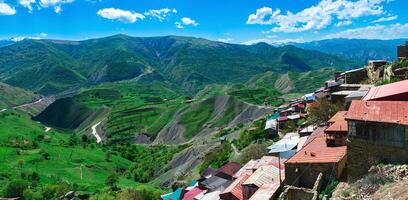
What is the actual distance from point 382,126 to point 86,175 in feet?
390

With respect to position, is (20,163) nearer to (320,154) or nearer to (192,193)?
(192,193)

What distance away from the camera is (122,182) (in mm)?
114000

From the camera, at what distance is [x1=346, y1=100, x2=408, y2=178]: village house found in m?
22.6

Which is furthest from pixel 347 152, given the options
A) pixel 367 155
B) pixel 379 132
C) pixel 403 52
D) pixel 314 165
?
pixel 403 52

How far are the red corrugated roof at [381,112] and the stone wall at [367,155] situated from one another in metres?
1.41

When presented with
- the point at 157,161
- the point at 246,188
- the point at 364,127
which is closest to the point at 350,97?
the point at 246,188

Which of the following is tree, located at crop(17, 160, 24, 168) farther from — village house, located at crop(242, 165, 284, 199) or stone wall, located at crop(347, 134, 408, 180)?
stone wall, located at crop(347, 134, 408, 180)

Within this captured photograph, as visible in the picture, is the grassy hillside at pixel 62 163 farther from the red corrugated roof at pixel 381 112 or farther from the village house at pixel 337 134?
the red corrugated roof at pixel 381 112

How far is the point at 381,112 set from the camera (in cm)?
2392

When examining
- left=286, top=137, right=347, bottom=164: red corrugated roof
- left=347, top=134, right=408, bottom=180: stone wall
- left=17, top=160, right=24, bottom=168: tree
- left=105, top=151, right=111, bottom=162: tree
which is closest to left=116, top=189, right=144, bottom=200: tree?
left=286, top=137, right=347, bottom=164: red corrugated roof

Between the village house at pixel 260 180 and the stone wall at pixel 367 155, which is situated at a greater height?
the stone wall at pixel 367 155

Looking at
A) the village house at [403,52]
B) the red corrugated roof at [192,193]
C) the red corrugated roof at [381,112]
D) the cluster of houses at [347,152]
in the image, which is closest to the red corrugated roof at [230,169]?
the red corrugated roof at [192,193]

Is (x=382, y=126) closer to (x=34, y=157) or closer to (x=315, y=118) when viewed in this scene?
(x=315, y=118)

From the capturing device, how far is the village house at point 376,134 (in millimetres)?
22562
